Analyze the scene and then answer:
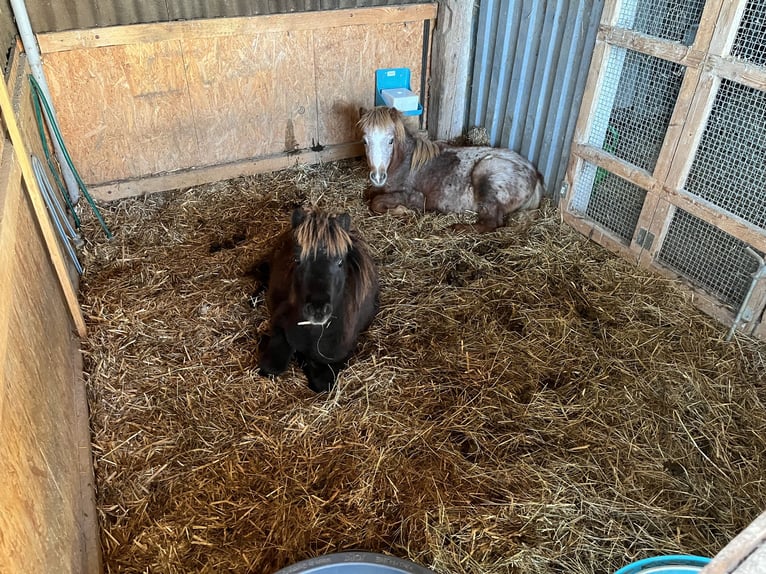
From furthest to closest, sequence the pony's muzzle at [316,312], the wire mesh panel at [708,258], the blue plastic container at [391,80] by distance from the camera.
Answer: the blue plastic container at [391,80] → the wire mesh panel at [708,258] → the pony's muzzle at [316,312]

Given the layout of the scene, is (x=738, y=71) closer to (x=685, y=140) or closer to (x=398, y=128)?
(x=685, y=140)

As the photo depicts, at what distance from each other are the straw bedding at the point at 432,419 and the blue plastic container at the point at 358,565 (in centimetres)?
28

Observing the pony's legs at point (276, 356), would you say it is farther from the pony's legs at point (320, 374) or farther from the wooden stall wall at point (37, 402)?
the wooden stall wall at point (37, 402)

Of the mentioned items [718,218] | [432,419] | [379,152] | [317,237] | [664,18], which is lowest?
[432,419]

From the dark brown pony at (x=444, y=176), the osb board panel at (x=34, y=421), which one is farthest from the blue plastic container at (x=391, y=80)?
the osb board panel at (x=34, y=421)

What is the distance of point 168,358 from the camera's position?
3150 millimetres

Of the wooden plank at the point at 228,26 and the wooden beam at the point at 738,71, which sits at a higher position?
the wooden beam at the point at 738,71

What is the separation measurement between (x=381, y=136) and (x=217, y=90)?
1.42 meters

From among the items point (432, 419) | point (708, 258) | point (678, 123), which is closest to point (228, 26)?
point (678, 123)

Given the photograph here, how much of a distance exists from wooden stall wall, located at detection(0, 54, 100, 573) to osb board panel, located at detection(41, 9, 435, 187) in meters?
1.25

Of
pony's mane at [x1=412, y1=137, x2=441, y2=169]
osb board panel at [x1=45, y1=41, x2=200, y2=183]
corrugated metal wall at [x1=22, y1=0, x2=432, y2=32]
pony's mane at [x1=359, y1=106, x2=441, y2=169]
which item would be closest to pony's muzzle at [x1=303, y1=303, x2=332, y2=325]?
pony's mane at [x1=359, y1=106, x2=441, y2=169]

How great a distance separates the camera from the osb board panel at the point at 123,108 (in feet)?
13.5

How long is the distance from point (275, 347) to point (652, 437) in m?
1.98

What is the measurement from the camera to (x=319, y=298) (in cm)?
261
